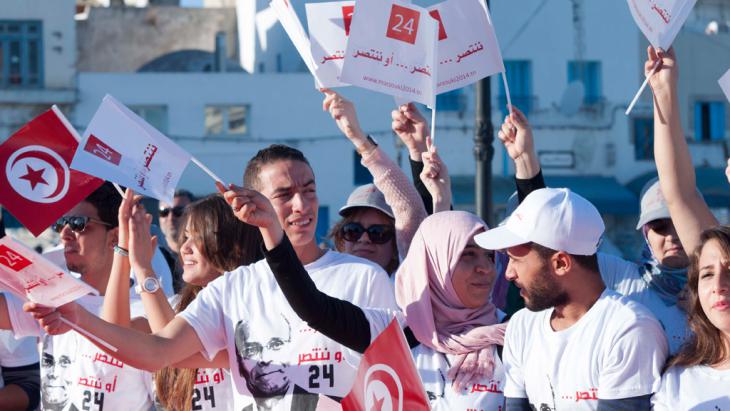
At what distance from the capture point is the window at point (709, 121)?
1385 inches

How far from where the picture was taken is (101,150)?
4.94 meters

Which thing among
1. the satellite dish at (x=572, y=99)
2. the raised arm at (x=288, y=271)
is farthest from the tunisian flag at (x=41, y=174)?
the satellite dish at (x=572, y=99)

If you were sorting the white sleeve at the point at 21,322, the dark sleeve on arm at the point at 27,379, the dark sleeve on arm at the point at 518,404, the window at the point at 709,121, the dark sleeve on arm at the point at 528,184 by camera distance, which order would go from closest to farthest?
the dark sleeve on arm at the point at 518,404, the white sleeve at the point at 21,322, the dark sleeve on arm at the point at 528,184, the dark sleeve on arm at the point at 27,379, the window at the point at 709,121

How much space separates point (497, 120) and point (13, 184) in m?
28.4

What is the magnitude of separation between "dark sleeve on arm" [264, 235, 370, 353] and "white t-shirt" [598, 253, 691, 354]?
45.0 inches

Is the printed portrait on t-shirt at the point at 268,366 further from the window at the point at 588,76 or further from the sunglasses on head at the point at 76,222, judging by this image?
the window at the point at 588,76

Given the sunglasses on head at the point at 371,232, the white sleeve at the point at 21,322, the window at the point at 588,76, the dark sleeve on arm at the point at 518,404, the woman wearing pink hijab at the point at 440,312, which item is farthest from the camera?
the window at the point at 588,76

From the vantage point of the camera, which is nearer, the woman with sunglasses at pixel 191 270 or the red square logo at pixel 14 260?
the red square logo at pixel 14 260

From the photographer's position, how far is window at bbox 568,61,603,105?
34750mm

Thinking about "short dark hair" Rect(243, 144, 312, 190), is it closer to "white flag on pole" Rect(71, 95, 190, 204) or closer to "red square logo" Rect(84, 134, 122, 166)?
"white flag on pole" Rect(71, 95, 190, 204)

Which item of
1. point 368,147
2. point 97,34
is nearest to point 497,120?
point 97,34

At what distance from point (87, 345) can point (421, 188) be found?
1.89 m

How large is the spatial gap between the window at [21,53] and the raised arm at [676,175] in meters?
28.8

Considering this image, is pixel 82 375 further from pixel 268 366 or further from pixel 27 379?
pixel 268 366
